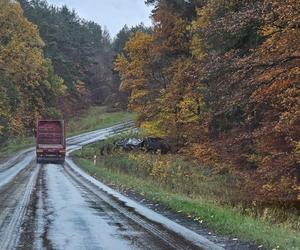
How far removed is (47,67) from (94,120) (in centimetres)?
3101

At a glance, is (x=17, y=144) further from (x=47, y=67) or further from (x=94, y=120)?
(x=94, y=120)

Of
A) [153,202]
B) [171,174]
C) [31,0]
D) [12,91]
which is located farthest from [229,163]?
[31,0]

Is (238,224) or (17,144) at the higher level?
(17,144)

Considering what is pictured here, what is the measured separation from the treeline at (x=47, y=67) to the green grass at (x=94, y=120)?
2416mm

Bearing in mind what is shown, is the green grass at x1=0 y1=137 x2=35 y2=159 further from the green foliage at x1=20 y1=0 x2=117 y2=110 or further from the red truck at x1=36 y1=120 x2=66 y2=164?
the green foliage at x1=20 y1=0 x2=117 y2=110

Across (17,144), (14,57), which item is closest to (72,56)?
(17,144)

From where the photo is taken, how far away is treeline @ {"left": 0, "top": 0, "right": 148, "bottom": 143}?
149 feet

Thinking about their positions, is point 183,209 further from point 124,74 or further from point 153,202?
point 124,74

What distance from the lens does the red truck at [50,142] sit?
42.8m

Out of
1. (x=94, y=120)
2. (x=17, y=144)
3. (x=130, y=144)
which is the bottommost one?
(x=130, y=144)

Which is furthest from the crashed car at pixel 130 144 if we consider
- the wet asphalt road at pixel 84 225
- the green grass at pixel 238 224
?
the wet asphalt road at pixel 84 225

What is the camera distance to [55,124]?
45.0 m

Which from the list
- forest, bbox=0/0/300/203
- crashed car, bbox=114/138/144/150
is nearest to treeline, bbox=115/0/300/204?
forest, bbox=0/0/300/203

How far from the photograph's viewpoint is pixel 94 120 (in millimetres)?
87688
